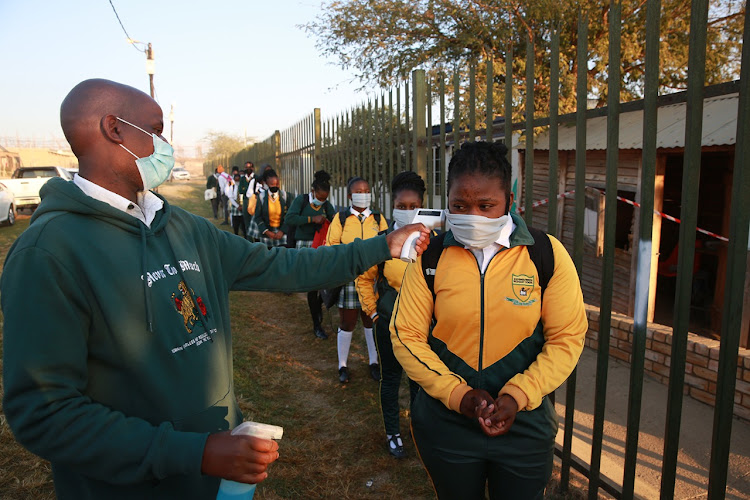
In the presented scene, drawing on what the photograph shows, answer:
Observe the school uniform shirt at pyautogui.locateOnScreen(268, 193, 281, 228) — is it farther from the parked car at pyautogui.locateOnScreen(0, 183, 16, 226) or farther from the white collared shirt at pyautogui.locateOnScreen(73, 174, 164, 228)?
the parked car at pyautogui.locateOnScreen(0, 183, 16, 226)

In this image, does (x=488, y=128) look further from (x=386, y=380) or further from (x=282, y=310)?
(x=282, y=310)

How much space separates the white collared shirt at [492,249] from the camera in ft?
6.80

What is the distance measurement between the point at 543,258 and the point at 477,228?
0.29 meters

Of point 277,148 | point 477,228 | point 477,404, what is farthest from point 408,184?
point 277,148

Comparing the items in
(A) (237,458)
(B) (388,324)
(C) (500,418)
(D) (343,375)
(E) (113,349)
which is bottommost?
(D) (343,375)

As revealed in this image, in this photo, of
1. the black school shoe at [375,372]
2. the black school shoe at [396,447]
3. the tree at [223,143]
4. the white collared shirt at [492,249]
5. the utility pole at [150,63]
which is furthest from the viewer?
the tree at [223,143]

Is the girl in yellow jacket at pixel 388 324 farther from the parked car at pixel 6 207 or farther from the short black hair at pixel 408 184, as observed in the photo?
the parked car at pixel 6 207

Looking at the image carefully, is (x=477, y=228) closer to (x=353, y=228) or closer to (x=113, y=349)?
(x=113, y=349)

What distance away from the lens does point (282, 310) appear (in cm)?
770

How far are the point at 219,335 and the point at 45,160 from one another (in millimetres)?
52936

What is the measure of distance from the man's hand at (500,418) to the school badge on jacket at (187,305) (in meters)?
1.04

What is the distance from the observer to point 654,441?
3807 mm

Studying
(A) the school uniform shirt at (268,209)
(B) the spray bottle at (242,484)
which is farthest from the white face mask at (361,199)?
(A) the school uniform shirt at (268,209)

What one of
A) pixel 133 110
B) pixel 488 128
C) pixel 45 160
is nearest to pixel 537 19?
pixel 488 128
